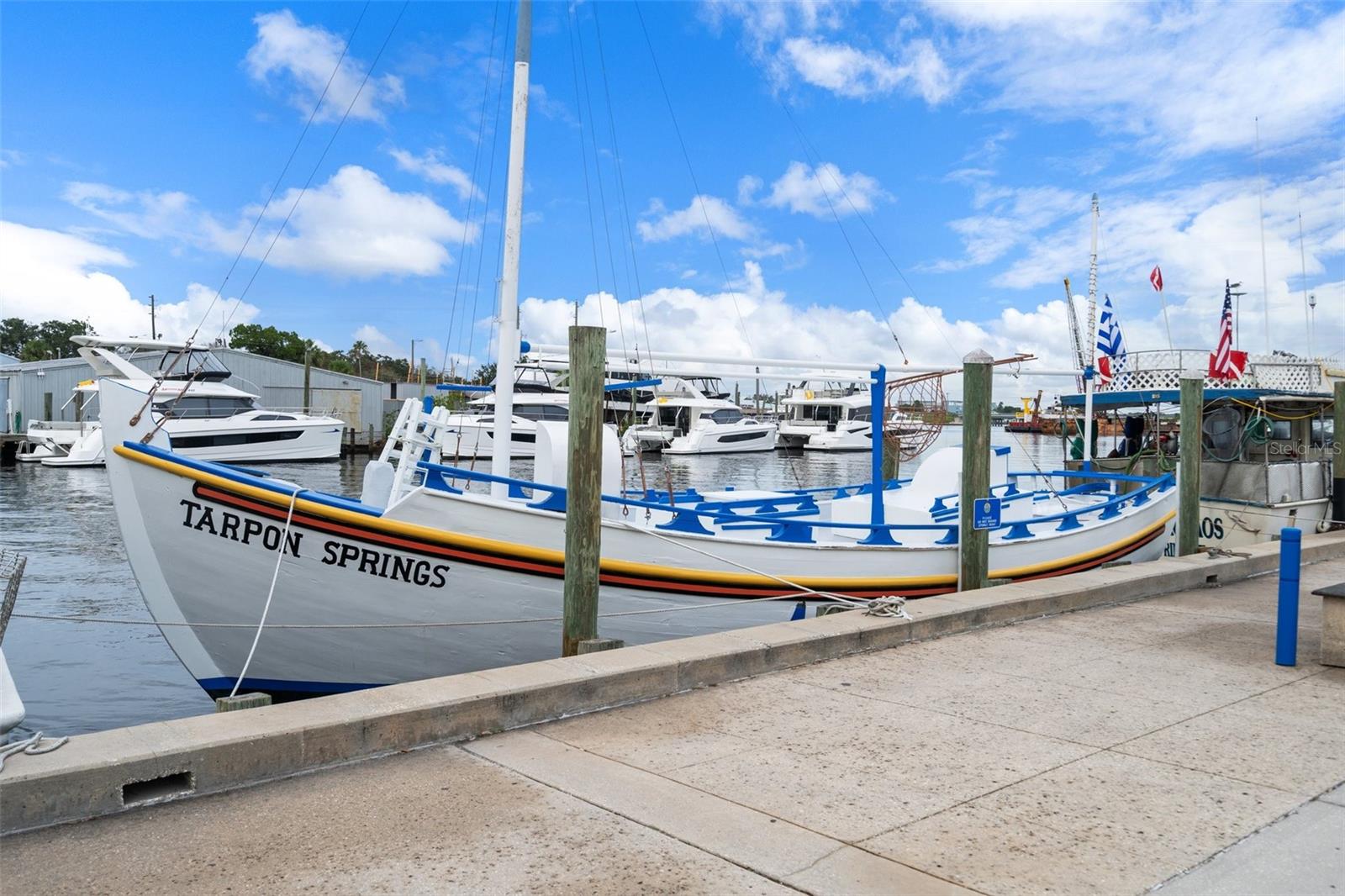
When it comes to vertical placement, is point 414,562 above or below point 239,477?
below

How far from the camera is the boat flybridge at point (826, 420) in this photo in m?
64.0

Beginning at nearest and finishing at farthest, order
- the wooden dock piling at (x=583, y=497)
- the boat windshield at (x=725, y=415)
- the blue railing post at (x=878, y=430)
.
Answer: the wooden dock piling at (x=583, y=497) → the blue railing post at (x=878, y=430) → the boat windshield at (x=725, y=415)

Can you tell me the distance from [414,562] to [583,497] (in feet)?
6.60

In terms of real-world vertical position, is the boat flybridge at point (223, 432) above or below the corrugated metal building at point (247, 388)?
below

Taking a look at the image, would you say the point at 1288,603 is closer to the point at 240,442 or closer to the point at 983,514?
the point at 983,514

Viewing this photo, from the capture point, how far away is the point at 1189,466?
43.2ft

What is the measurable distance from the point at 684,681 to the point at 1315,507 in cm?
1698

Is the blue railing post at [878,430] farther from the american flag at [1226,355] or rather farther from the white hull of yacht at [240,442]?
the white hull of yacht at [240,442]

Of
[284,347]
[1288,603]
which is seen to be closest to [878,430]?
[1288,603]

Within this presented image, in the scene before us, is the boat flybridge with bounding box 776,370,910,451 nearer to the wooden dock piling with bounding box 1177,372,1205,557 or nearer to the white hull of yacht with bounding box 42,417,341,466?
the white hull of yacht with bounding box 42,417,341,466

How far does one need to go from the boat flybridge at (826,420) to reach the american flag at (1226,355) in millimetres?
42670

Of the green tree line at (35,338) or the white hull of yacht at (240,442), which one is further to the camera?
the green tree line at (35,338)

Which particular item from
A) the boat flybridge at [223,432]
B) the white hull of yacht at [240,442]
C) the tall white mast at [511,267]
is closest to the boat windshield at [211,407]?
the boat flybridge at [223,432]

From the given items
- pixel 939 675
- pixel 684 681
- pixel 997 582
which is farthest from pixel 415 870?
pixel 997 582
